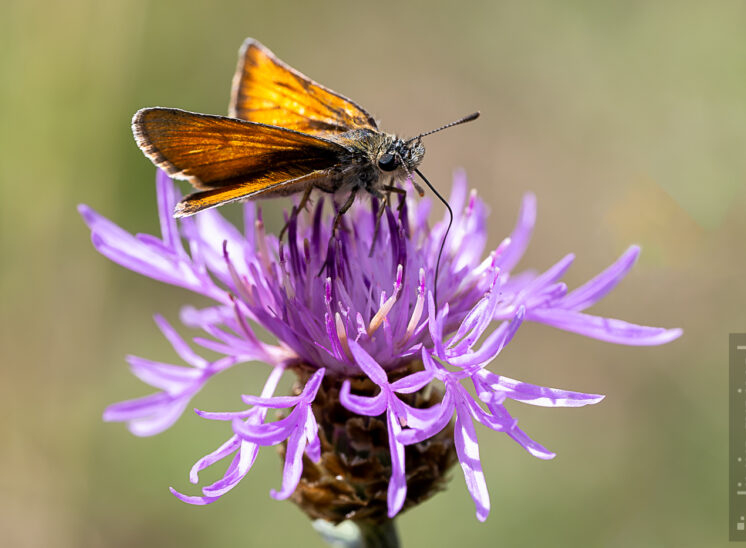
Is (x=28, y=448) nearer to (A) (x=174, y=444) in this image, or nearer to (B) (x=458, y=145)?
(A) (x=174, y=444)

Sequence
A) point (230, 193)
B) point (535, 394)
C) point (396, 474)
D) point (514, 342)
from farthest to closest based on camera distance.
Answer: point (514, 342)
point (230, 193)
point (535, 394)
point (396, 474)

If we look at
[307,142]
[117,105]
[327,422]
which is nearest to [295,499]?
[327,422]

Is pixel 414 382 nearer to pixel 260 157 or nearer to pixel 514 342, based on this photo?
pixel 260 157

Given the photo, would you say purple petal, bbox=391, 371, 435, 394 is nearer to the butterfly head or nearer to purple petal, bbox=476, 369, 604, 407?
purple petal, bbox=476, 369, 604, 407

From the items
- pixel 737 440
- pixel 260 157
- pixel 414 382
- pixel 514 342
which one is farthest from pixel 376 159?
pixel 514 342

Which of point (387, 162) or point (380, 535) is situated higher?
point (387, 162)

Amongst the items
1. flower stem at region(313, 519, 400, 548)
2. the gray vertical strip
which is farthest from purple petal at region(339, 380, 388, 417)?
the gray vertical strip
